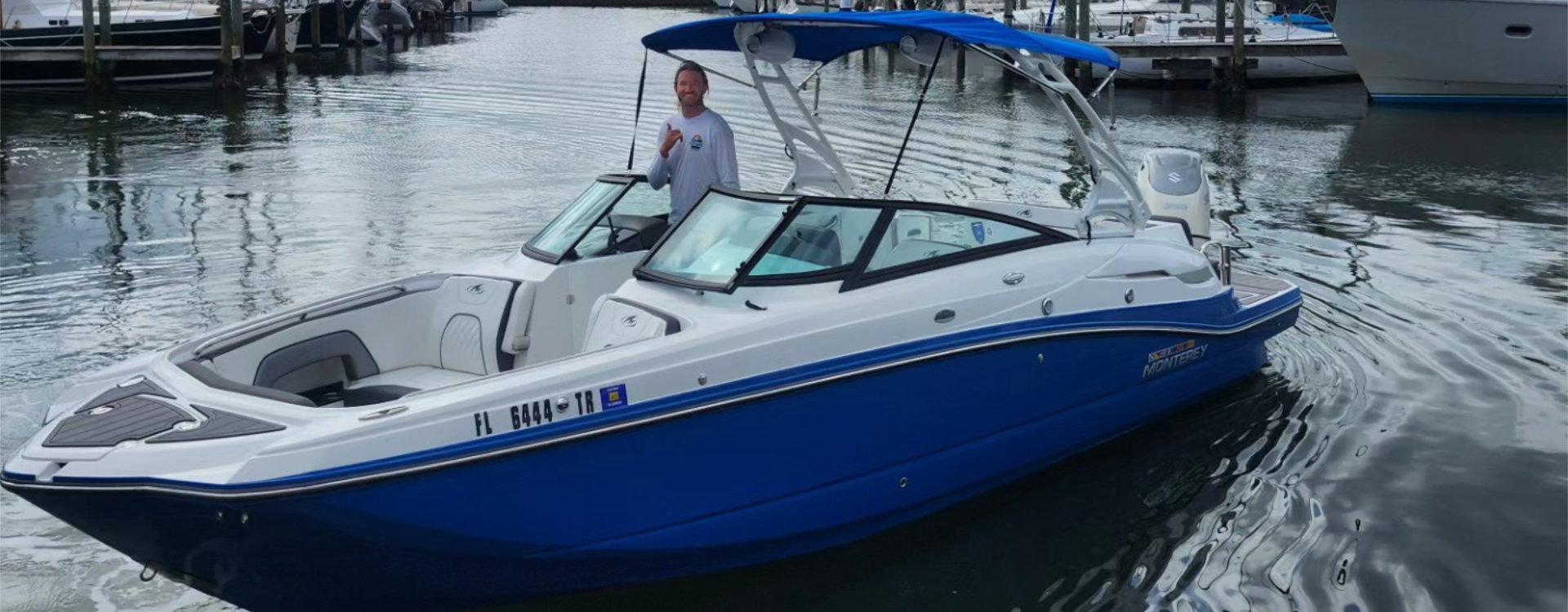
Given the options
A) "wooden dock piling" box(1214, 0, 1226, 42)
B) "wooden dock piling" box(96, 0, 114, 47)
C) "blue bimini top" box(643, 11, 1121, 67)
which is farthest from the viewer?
"wooden dock piling" box(1214, 0, 1226, 42)

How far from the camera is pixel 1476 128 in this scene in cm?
2094

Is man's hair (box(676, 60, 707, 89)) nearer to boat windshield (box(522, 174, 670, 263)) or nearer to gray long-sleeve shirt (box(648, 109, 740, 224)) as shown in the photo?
gray long-sleeve shirt (box(648, 109, 740, 224))

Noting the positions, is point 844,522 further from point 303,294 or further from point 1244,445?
point 303,294

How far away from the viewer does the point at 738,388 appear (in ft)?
17.0

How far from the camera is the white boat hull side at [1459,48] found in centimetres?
2291

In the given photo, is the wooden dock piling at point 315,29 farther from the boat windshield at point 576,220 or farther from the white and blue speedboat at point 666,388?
the boat windshield at point 576,220

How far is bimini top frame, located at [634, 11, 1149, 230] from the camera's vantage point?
6.22m

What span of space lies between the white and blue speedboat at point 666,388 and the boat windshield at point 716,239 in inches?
0.6

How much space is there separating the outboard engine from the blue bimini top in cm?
206

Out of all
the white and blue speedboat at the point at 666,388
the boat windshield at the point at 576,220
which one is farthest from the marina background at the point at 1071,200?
the boat windshield at the point at 576,220

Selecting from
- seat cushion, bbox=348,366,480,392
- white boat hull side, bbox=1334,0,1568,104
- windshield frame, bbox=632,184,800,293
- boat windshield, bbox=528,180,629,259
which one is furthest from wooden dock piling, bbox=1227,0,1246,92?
seat cushion, bbox=348,366,480,392

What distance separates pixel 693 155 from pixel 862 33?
1.04m

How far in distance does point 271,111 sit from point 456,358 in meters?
18.1

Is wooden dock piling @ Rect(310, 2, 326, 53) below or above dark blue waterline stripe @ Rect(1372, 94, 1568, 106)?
above
